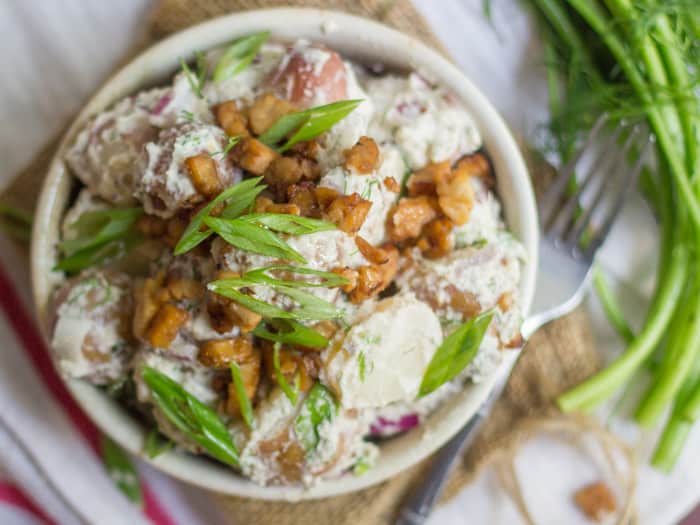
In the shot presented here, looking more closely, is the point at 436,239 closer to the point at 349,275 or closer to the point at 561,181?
the point at 349,275

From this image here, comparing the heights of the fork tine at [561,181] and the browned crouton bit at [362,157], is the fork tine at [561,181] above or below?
below

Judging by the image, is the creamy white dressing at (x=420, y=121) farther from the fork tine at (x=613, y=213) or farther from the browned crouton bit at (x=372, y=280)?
the fork tine at (x=613, y=213)

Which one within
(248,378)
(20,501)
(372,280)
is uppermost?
(372,280)

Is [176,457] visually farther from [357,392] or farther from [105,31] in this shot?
[105,31]

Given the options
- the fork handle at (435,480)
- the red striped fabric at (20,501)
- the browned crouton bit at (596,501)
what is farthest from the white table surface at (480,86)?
the red striped fabric at (20,501)

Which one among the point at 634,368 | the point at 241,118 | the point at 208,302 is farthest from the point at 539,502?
the point at 241,118

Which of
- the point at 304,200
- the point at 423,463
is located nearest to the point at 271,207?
the point at 304,200
